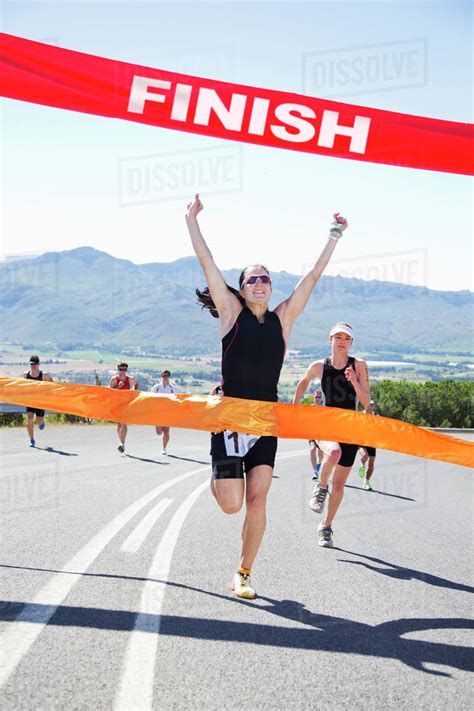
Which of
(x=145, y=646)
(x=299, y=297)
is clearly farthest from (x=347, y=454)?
(x=145, y=646)

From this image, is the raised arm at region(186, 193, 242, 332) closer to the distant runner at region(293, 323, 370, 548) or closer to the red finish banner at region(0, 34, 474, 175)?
the red finish banner at region(0, 34, 474, 175)

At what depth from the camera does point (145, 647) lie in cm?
397

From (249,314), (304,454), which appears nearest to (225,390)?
(249,314)

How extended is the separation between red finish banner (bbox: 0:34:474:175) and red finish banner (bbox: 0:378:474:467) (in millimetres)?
2586

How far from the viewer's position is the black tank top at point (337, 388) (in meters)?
7.54

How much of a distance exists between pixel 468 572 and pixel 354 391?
208 cm

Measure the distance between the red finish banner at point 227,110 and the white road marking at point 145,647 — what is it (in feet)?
12.6

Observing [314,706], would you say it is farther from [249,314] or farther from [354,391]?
[354,391]

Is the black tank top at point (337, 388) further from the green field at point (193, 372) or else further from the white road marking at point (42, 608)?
the white road marking at point (42, 608)

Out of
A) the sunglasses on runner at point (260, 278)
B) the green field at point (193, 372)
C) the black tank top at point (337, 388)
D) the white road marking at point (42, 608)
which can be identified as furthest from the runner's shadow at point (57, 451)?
the sunglasses on runner at point (260, 278)

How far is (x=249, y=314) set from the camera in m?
5.42

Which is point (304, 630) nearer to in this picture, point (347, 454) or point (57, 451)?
point (347, 454)

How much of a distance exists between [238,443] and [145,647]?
5.75 ft

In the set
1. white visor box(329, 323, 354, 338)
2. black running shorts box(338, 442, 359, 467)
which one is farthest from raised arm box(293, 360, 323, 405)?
black running shorts box(338, 442, 359, 467)
